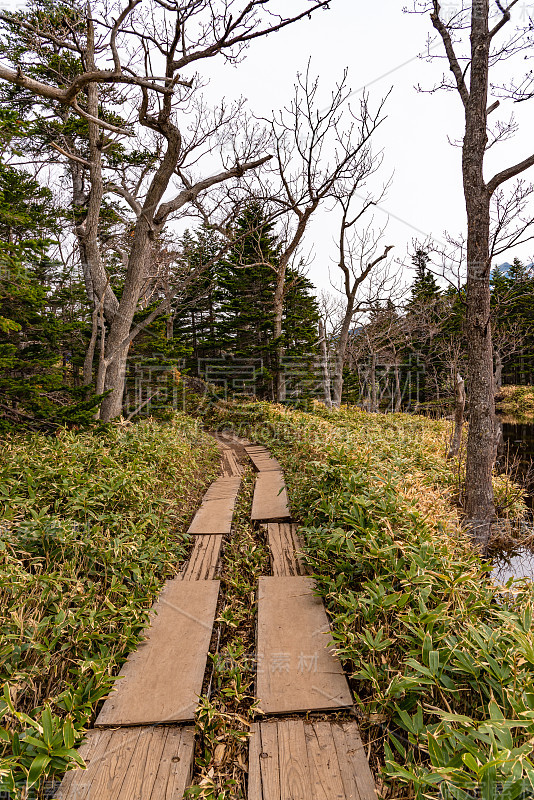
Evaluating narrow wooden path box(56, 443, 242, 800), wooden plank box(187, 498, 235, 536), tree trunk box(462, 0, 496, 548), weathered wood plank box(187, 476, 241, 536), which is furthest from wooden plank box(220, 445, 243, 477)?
tree trunk box(462, 0, 496, 548)

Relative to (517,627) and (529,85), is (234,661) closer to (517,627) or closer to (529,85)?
(517,627)

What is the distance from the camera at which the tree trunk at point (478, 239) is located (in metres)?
3.97

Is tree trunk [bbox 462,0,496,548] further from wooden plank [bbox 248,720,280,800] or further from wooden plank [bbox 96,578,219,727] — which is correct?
wooden plank [bbox 248,720,280,800]

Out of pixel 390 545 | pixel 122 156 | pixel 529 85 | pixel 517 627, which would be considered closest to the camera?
pixel 517 627

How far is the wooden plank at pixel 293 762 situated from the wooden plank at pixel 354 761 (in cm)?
14

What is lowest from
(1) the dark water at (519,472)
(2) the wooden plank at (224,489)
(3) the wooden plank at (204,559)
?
(1) the dark water at (519,472)

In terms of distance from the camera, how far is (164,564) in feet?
9.67

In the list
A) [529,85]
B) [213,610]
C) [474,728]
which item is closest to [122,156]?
[529,85]

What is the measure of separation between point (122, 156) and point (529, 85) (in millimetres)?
6830

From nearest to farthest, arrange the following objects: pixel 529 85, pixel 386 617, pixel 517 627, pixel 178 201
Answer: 1. pixel 517 627
2. pixel 386 617
3. pixel 529 85
4. pixel 178 201

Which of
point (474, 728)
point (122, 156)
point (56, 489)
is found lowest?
point (474, 728)

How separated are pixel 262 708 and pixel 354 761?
1.42 ft

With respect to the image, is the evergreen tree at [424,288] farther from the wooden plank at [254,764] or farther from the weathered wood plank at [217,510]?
the wooden plank at [254,764]

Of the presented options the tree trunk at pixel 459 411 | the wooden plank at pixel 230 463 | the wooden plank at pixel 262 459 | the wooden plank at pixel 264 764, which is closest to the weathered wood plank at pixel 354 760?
the wooden plank at pixel 264 764
